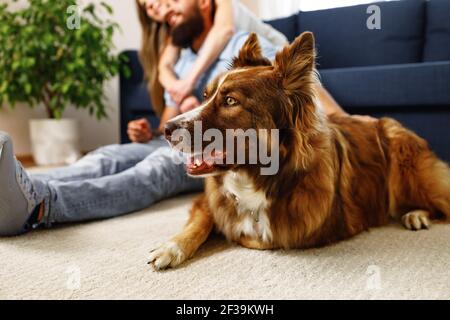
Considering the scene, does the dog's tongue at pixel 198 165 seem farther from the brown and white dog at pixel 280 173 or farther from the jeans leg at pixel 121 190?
the jeans leg at pixel 121 190

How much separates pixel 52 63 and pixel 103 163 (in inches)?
87.7

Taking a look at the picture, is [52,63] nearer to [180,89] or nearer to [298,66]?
[180,89]

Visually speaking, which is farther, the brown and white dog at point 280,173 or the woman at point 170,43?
the woman at point 170,43

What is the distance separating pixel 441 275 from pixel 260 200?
60 cm

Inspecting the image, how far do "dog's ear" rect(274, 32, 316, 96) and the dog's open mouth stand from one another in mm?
313

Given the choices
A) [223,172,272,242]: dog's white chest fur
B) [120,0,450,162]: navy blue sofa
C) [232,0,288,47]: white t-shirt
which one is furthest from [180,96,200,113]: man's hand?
[223,172,272,242]: dog's white chest fur

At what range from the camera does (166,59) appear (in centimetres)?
270

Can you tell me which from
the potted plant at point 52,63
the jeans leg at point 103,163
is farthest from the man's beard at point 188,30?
the potted plant at point 52,63

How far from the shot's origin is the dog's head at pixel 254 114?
1.34m

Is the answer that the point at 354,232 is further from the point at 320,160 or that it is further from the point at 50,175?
the point at 50,175

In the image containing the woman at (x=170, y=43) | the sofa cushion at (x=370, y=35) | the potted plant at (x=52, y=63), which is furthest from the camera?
the potted plant at (x=52, y=63)

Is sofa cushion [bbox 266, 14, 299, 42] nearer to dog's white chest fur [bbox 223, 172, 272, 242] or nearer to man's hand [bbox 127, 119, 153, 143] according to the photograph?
man's hand [bbox 127, 119, 153, 143]
